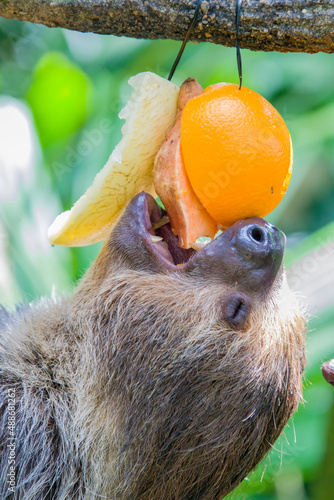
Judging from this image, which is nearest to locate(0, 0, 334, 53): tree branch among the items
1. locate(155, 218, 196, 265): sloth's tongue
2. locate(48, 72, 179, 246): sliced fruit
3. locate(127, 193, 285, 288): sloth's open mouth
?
locate(48, 72, 179, 246): sliced fruit

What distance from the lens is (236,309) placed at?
2580mm

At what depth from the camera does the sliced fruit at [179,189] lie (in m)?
2.42

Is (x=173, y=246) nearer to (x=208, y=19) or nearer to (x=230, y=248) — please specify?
(x=230, y=248)

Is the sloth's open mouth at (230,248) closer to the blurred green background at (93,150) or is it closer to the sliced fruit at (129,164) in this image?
the sliced fruit at (129,164)

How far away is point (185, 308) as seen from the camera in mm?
2598

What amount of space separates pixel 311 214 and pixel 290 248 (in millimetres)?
1768

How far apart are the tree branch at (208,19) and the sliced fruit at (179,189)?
29 centimetres

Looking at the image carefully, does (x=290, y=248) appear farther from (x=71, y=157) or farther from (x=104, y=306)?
(x=104, y=306)

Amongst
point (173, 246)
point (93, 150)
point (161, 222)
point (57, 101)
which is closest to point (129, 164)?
point (161, 222)

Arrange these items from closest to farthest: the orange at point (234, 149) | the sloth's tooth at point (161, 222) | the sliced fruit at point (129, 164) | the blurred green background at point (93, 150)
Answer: the orange at point (234, 149)
the sliced fruit at point (129, 164)
the sloth's tooth at point (161, 222)
the blurred green background at point (93, 150)

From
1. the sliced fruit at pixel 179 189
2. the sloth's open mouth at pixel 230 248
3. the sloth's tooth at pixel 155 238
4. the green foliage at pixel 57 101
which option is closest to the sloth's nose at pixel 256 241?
the sloth's open mouth at pixel 230 248

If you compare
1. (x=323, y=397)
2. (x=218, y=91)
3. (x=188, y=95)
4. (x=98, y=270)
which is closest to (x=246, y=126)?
(x=218, y=91)

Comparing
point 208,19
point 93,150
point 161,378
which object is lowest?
point 161,378

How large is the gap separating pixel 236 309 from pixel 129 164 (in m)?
0.88
